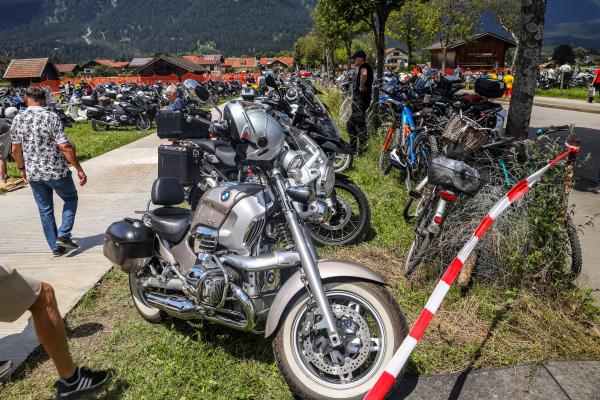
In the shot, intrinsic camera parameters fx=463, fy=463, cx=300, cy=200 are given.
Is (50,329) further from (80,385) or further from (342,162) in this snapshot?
(342,162)

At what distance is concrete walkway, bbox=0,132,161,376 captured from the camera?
12.3 ft

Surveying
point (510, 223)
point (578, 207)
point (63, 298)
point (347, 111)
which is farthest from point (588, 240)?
point (347, 111)

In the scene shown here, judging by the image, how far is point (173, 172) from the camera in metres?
5.78

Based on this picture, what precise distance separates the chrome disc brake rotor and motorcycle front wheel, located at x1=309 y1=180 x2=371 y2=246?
7.42 feet

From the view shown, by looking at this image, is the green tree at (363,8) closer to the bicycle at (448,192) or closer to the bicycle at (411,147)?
the bicycle at (411,147)

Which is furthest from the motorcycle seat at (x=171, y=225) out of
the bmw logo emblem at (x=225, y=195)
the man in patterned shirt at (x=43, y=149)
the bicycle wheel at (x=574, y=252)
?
the bicycle wheel at (x=574, y=252)

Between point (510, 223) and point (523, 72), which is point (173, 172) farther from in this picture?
point (523, 72)

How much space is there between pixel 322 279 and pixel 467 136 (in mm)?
2848

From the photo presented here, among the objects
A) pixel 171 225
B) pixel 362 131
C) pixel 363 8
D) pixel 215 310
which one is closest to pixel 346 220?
pixel 171 225

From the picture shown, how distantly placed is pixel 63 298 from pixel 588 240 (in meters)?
5.15

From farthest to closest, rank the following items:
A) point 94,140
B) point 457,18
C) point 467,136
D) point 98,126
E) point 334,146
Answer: point 457,18, point 98,126, point 94,140, point 334,146, point 467,136

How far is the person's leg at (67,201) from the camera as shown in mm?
4926

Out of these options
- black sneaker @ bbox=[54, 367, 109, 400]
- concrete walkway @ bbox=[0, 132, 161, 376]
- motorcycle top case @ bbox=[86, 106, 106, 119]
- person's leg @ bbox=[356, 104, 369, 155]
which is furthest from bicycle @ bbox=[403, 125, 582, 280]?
motorcycle top case @ bbox=[86, 106, 106, 119]

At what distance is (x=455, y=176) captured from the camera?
354 cm
